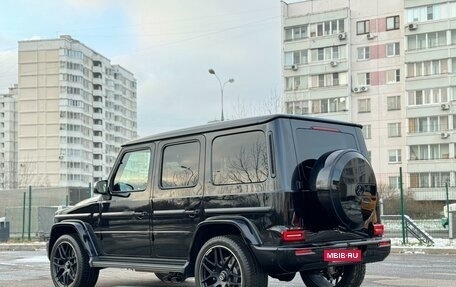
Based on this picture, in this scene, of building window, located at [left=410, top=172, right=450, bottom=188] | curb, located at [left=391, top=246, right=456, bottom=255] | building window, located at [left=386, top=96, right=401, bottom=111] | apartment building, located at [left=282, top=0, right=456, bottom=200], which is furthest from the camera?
building window, located at [left=386, top=96, right=401, bottom=111]

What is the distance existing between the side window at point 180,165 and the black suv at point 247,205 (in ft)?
0.04

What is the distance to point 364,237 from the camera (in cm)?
704

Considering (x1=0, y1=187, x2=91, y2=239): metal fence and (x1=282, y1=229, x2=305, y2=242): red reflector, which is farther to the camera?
(x1=0, y1=187, x2=91, y2=239): metal fence

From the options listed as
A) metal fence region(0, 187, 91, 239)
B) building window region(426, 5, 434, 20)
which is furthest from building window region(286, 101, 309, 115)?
metal fence region(0, 187, 91, 239)

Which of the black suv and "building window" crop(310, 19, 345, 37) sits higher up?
"building window" crop(310, 19, 345, 37)

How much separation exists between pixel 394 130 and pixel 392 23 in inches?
424

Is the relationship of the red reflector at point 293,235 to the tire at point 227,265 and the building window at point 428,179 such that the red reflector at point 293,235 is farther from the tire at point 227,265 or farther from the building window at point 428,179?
the building window at point 428,179

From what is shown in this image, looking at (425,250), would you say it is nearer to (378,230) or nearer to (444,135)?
(378,230)

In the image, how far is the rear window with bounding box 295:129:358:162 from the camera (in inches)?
267

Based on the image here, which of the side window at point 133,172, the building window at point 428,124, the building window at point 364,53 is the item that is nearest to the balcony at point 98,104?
the building window at point 364,53

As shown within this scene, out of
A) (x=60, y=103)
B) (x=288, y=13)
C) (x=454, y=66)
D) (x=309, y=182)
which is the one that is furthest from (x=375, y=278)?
(x=60, y=103)

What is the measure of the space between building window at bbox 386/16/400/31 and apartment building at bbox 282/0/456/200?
0.10 m

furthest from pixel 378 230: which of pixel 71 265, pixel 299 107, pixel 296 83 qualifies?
pixel 296 83

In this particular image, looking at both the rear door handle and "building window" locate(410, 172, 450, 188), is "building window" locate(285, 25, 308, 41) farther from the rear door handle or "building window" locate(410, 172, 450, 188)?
the rear door handle
